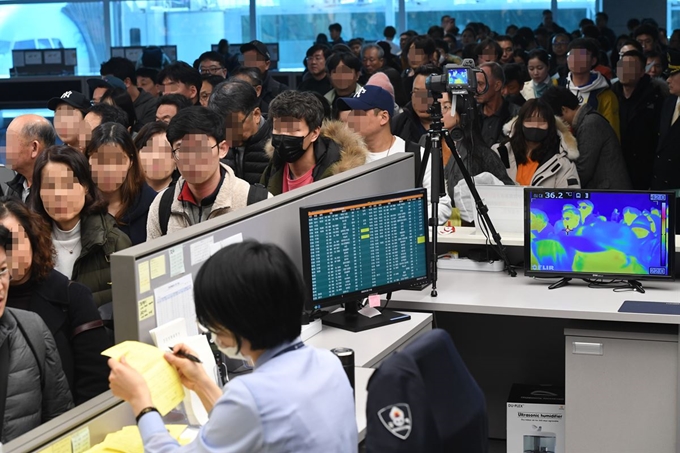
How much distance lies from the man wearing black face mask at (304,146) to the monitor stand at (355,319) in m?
0.81

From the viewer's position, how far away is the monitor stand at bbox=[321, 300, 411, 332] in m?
3.35

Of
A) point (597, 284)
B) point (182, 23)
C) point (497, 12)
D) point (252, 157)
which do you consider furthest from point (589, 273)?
point (182, 23)

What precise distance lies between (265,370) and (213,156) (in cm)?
171

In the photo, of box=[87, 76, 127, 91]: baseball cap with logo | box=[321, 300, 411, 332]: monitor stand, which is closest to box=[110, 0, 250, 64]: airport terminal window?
box=[87, 76, 127, 91]: baseball cap with logo

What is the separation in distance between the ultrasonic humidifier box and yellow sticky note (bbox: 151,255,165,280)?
Answer: 1925 mm

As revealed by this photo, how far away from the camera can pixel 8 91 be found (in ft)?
38.1

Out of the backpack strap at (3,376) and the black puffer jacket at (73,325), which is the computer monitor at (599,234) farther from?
the backpack strap at (3,376)

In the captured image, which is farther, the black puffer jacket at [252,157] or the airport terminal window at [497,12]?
the airport terminal window at [497,12]

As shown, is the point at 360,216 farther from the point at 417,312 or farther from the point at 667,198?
the point at 667,198

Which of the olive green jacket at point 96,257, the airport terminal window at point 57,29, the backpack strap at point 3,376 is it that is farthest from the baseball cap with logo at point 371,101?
the airport terminal window at point 57,29

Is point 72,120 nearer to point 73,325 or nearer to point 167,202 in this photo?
point 167,202

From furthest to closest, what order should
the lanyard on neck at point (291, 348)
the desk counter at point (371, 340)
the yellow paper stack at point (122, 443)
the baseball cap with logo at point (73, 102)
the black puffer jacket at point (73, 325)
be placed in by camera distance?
the baseball cap with logo at point (73, 102) → the desk counter at point (371, 340) → the black puffer jacket at point (73, 325) → the yellow paper stack at point (122, 443) → the lanyard on neck at point (291, 348)

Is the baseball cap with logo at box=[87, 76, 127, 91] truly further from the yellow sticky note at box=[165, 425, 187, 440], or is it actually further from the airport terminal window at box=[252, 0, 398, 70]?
the airport terminal window at box=[252, 0, 398, 70]

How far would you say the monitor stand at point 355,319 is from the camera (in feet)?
11.0
